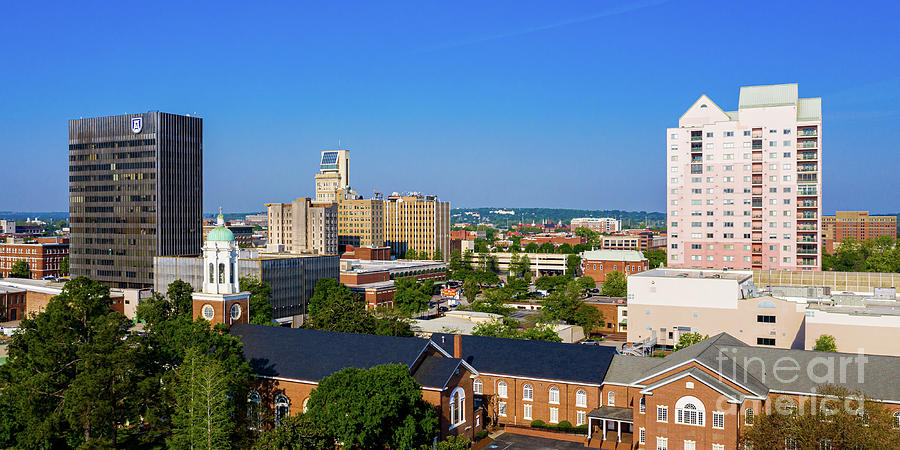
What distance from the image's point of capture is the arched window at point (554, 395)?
2260 inches

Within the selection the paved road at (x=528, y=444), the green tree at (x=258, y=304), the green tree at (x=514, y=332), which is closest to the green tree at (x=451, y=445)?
the paved road at (x=528, y=444)

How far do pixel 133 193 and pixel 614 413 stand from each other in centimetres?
10205

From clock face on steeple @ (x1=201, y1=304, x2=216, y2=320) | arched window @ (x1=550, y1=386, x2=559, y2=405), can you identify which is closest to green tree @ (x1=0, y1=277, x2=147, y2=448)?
clock face on steeple @ (x1=201, y1=304, x2=216, y2=320)

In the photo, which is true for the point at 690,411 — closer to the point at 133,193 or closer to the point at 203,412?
the point at 203,412

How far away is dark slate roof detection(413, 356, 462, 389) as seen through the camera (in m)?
50.2

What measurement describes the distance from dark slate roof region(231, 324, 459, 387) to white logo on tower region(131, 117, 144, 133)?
81.3 m

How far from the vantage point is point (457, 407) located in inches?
2050

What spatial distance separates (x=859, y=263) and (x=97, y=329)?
183 m

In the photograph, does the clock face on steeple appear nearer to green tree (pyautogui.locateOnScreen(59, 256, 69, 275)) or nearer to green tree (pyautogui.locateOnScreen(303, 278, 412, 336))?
green tree (pyautogui.locateOnScreen(303, 278, 412, 336))

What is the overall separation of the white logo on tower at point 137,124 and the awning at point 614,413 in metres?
100

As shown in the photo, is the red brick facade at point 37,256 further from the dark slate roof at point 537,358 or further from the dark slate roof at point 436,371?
the dark slate roof at point 436,371

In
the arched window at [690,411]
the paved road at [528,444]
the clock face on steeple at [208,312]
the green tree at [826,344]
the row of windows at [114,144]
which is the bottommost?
the paved road at [528,444]

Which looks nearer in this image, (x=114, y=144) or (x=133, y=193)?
(x=133, y=193)
